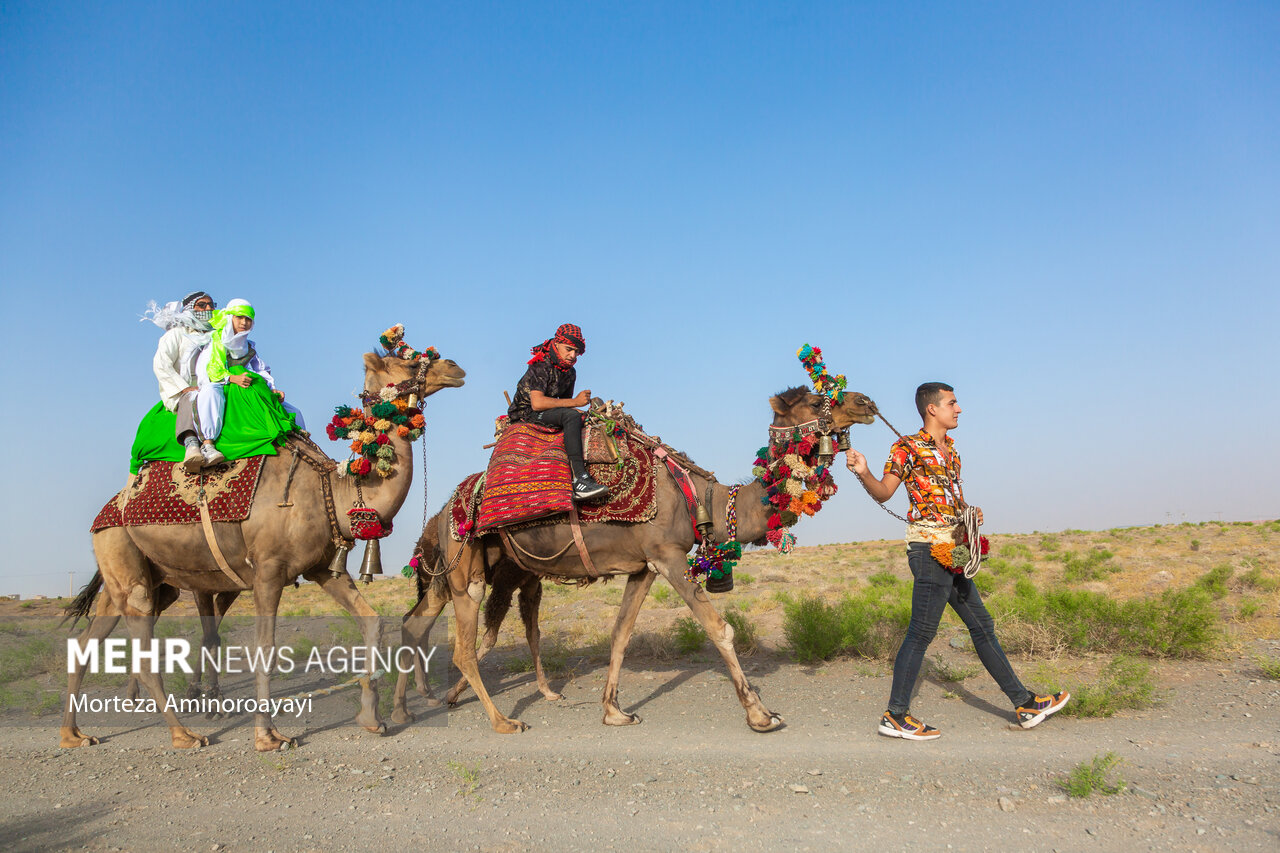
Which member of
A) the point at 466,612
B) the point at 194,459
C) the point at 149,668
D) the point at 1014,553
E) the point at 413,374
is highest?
the point at 413,374

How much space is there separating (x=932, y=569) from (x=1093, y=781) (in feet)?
6.28

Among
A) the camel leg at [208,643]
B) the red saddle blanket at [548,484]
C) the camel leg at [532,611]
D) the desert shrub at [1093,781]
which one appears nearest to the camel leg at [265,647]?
the red saddle blanket at [548,484]

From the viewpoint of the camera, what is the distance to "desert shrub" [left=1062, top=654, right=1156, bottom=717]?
6934mm

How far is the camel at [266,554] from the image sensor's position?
24.5ft

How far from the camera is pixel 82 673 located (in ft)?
26.0

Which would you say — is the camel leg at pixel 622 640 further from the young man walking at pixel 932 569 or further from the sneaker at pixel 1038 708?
→ the sneaker at pixel 1038 708

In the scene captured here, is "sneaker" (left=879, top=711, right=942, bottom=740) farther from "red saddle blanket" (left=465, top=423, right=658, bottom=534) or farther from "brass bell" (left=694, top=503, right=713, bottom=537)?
"red saddle blanket" (left=465, top=423, right=658, bottom=534)

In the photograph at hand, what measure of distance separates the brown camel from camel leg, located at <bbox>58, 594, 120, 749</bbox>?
2.80 metres

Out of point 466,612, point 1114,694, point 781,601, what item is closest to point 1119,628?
point 1114,694

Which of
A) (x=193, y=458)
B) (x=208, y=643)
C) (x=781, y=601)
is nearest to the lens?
(x=193, y=458)

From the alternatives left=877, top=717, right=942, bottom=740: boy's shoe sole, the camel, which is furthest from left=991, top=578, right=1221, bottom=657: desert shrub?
the camel

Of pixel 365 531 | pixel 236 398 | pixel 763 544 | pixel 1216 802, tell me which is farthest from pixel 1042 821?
pixel 236 398

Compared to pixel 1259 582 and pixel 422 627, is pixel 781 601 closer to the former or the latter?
pixel 422 627

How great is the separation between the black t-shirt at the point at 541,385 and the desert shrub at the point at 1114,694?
543cm
